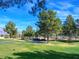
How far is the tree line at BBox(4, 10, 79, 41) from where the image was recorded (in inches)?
2464

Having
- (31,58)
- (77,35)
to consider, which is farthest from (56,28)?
(31,58)

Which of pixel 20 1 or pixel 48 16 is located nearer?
pixel 20 1

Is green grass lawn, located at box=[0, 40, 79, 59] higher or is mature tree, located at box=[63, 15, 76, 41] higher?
mature tree, located at box=[63, 15, 76, 41]

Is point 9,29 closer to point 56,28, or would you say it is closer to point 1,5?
point 56,28

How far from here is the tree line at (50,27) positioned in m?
62.6

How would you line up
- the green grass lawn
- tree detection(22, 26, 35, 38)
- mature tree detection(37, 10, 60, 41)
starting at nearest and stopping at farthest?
the green grass lawn → mature tree detection(37, 10, 60, 41) → tree detection(22, 26, 35, 38)

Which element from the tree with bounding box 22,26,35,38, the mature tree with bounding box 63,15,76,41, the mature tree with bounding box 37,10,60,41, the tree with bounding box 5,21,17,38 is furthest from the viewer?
the tree with bounding box 22,26,35,38

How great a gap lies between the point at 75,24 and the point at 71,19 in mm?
2121

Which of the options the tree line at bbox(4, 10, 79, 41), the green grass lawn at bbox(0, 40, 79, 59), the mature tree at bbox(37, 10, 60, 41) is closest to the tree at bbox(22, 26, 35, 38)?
the tree line at bbox(4, 10, 79, 41)

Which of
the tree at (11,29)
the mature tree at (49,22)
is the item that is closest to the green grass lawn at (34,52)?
the mature tree at (49,22)

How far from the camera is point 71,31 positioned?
85.1m

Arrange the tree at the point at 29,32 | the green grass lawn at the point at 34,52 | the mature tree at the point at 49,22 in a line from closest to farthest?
the green grass lawn at the point at 34,52 → the mature tree at the point at 49,22 → the tree at the point at 29,32

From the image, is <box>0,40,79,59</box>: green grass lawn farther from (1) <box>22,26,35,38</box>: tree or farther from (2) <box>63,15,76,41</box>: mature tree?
(1) <box>22,26,35,38</box>: tree

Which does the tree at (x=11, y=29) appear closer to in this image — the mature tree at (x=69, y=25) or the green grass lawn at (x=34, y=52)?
the mature tree at (x=69, y=25)
